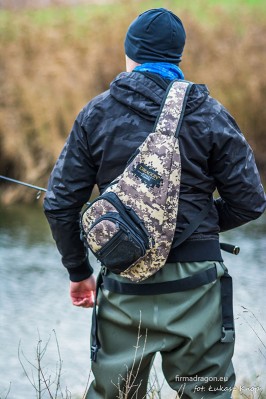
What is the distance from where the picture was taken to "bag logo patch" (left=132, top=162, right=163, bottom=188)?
2.67 meters

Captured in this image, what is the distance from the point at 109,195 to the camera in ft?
8.89

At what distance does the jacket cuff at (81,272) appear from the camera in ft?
9.86

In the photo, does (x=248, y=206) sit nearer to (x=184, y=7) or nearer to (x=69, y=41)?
(x=69, y=41)

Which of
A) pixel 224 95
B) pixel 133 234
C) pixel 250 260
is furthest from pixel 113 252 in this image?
pixel 224 95

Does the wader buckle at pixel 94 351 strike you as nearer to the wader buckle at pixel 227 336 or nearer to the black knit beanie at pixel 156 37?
the wader buckle at pixel 227 336

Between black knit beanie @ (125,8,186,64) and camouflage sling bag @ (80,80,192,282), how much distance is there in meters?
0.16

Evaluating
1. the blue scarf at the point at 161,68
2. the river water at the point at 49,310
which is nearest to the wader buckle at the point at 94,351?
the blue scarf at the point at 161,68

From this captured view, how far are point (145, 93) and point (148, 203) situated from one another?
0.33m

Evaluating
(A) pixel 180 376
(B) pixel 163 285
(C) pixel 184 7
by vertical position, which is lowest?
(C) pixel 184 7

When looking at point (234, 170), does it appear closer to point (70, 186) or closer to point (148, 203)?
point (148, 203)

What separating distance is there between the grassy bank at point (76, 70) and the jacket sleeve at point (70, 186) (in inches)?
251

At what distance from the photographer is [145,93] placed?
272 centimetres

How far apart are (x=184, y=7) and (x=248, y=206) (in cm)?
909

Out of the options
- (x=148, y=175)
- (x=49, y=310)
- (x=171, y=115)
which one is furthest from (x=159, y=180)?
(x=49, y=310)
